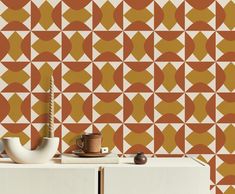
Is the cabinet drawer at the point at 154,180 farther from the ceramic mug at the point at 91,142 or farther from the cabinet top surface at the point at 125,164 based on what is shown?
the ceramic mug at the point at 91,142

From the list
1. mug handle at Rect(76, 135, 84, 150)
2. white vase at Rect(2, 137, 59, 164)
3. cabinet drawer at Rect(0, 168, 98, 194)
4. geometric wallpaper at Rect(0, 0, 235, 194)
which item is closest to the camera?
cabinet drawer at Rect(0, 168, 98, 194)

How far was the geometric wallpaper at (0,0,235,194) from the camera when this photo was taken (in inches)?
94.4

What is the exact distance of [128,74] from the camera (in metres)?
2.41

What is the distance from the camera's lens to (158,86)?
2.42 m

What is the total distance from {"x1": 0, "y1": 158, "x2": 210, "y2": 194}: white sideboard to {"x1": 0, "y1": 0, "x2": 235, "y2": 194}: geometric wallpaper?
33cm

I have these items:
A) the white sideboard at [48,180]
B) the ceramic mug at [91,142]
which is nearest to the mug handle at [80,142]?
the ceramic mug at [91,142]

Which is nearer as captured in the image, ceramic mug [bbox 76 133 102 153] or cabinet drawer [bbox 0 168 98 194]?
cabinet drawer [bbox 0 168 98 194]

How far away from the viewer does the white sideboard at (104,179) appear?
204 centimetres

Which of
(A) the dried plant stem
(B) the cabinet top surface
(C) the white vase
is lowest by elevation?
(B) the cabinet top surface

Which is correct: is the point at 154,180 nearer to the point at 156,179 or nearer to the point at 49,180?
the point at 156,179

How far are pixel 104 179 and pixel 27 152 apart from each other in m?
0.40

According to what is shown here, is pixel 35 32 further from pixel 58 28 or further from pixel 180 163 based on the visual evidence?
pixel 180 163

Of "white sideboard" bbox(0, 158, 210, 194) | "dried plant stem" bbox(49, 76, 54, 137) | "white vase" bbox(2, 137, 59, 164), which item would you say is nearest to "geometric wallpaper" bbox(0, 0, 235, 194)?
"dried plant stem" bbox(49, 76, 54, 137)

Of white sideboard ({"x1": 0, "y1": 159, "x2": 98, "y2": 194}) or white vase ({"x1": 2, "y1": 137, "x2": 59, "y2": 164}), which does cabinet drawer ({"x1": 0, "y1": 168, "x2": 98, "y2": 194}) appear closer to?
white sideboard ({"x1": 0, "y1": 159, "x2": 98, "y2": 194})
